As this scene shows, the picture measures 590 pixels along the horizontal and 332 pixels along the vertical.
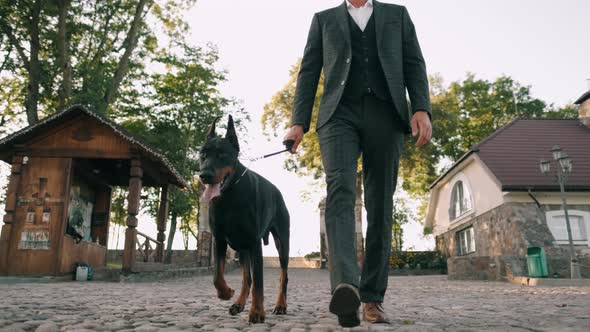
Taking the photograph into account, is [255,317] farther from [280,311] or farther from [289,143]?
[289,143]

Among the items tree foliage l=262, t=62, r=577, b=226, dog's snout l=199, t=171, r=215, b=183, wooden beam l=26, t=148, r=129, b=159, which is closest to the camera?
dog's snout l=199, t=171, r=215, b=183

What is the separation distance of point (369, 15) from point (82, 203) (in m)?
14.3

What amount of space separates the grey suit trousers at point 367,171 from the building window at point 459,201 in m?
20.8

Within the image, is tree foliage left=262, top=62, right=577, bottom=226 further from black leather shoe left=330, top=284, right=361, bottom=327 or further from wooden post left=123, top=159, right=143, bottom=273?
black leather shoe left=330, top=284, right=361, bottom=327

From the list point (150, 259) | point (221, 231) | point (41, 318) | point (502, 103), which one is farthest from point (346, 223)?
point (502, 103)

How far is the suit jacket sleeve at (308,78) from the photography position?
3.77 m

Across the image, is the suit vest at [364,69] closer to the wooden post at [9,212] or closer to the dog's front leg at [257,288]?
the dog's front leg at [257,288]

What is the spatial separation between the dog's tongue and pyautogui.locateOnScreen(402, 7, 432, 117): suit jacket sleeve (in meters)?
1.75

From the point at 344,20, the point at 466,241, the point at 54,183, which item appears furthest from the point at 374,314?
the point at 466,241

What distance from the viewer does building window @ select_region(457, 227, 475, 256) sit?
23575mm

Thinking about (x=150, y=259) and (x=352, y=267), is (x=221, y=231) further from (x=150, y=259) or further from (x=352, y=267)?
(x=150, y=259)

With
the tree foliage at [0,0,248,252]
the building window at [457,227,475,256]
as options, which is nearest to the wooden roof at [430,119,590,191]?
the building window at [457,227,475,256]

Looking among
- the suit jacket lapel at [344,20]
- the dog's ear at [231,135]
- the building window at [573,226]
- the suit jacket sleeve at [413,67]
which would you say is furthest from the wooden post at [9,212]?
the building window at [573,226]

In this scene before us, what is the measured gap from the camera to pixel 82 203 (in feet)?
51.2
